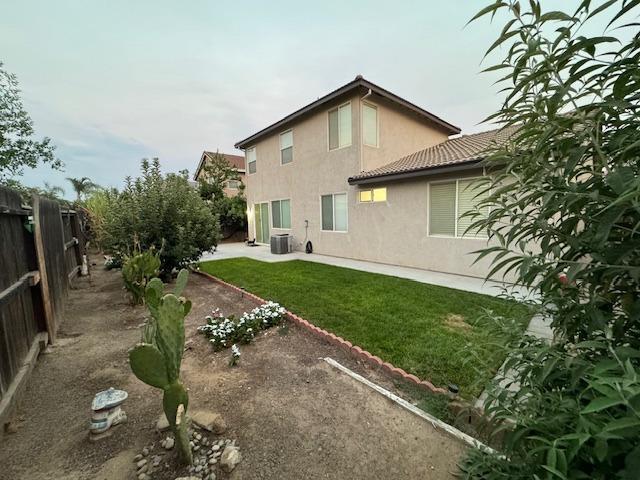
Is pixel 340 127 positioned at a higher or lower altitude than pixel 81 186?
higher

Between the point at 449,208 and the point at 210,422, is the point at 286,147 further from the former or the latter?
the point at 210,422

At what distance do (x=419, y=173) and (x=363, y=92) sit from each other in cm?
359

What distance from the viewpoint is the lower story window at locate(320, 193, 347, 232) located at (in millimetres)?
10312

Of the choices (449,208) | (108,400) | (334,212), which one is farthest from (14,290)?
(334,212)

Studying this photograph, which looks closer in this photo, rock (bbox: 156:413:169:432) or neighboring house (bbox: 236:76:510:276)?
rock (bbox: 156:413:169:432)

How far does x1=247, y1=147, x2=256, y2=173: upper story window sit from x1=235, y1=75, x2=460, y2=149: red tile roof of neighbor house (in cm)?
102

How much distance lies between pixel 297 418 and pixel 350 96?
956 cm

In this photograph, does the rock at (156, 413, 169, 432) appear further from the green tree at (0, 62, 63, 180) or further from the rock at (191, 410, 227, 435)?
the green tree at (0, 62, 63, 180)

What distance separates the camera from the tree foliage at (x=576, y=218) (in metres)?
0.89

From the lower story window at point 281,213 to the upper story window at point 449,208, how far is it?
6975mm

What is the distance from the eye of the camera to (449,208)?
741 centimetres

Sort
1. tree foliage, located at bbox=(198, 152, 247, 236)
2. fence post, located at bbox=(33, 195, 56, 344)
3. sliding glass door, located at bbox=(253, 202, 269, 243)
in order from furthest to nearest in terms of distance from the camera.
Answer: tree foliage, located at bbox=(198, 152, 247, 236) < sliding glass door, located at bbox=(253, 202, 269, 243) < fence post, located at bbox=(33, 195, 56, 344)

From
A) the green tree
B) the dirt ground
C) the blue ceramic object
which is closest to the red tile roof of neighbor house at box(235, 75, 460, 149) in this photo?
the dirt ground

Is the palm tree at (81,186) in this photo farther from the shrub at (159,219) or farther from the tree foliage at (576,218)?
the tree foliage at (576,218)
